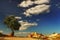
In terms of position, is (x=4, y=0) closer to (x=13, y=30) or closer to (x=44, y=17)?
(x=13, y=30)

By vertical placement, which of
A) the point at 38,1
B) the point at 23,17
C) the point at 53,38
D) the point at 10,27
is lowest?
the point at 53,38

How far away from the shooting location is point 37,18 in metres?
2.56

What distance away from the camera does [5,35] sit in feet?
8.16

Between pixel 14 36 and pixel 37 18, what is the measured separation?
0.47 metres

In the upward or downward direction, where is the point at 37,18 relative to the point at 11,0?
downward

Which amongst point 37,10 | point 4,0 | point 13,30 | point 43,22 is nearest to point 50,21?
point 43,22

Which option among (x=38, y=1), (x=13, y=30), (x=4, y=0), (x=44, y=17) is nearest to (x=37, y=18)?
(x=44, y=17)

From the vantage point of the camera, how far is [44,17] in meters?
2.57

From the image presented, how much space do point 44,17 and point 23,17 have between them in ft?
1.13

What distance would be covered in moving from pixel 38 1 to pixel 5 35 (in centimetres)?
77

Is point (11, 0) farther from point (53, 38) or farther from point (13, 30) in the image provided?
point (53, 38)

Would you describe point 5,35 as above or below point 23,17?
below

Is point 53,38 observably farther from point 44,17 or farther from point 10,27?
point 10,27

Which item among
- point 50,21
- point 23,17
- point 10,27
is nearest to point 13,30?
point 10,27
